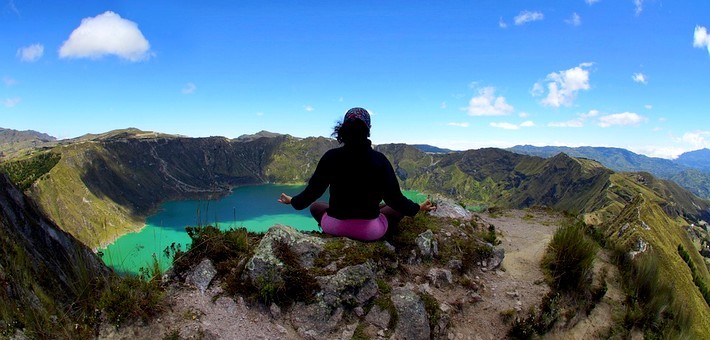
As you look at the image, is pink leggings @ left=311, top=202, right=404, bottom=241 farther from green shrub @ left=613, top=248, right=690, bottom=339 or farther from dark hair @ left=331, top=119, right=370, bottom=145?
green shrub @ left=613, top=248, right=690, bottom=339

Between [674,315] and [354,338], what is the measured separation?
284 inches

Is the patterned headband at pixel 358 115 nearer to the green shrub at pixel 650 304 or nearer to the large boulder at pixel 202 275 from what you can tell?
the large boulder at pixel 202 275

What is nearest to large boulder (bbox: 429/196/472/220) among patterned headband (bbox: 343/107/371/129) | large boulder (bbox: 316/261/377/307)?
large boulder (bbox: 316/261/377/307)

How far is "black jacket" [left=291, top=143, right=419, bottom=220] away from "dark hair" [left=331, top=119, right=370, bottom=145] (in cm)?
10

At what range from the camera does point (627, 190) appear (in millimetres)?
179000

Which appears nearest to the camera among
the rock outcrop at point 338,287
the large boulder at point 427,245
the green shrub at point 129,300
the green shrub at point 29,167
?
the green shrub at point 129,300

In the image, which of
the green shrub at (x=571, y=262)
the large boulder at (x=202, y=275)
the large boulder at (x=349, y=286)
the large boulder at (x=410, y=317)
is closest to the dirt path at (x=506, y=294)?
the green shrub at (x=571, y=262)

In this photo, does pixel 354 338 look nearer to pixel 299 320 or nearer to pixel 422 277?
pixel 299 320

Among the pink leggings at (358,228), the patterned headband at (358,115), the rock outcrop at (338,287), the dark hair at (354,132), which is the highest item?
the patterned headband at (358,115)

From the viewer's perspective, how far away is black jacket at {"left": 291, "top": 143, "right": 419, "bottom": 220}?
234 inches

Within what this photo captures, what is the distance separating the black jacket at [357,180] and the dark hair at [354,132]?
102 millimetres

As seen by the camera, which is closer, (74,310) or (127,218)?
(74,310)

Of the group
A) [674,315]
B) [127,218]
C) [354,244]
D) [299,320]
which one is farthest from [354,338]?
[127,218]

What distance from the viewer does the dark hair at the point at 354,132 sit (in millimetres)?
5789
